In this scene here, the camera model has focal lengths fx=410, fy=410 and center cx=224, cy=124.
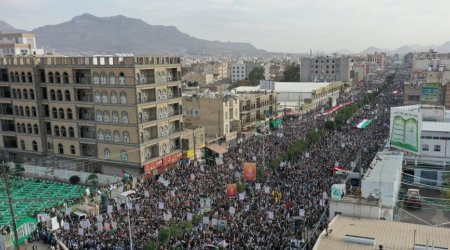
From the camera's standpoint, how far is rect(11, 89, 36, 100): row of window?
1719 inches

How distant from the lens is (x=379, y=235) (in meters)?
17.6

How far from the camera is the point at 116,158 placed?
131 feet

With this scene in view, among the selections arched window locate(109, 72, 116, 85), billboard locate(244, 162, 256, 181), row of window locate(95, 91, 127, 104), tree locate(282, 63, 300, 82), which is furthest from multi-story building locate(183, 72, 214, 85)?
billboard locate(244, 162, 256, 181)

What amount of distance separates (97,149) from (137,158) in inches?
199

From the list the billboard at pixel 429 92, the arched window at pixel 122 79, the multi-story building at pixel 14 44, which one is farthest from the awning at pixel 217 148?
the multi-story building at pixel 14 44

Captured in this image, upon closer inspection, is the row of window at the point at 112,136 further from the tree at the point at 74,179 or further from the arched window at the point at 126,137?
the tree at the point at 74,179

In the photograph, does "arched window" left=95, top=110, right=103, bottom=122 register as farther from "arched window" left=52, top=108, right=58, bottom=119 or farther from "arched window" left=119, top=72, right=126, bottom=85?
"arched window" left=52, top=108, right=58, bottom=119

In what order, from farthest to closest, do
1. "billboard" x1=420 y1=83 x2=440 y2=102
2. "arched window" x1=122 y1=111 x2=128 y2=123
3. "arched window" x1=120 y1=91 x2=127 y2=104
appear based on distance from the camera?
"billboard" x1=420 y1=83 x2=440 y2=102, "arched window" x1=122 y1=111 x2=128 y2=123, "arched window" x1=120 y1=91 x2=127 y2=104

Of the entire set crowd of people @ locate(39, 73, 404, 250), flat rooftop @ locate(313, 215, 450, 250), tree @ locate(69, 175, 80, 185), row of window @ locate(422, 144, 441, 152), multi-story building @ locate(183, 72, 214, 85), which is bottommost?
tree @ locate(69, 175, 80, 185)

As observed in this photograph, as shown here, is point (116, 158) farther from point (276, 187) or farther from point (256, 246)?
point (256, 246)

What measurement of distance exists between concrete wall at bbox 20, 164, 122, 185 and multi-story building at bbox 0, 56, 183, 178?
4.13 ft

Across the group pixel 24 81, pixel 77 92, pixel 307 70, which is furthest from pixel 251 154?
pixel 307 70

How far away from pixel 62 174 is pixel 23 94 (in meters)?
10.2

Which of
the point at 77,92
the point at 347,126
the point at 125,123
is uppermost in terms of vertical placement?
the point at 77,92
